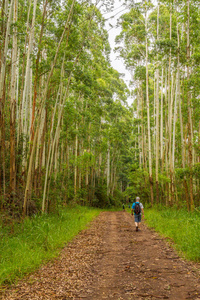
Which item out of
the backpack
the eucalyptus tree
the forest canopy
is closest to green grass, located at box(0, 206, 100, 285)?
the forest canopy

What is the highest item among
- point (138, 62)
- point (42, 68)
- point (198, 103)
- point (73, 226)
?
point (138, 62)

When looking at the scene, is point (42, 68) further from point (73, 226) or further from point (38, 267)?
point (38, 267)

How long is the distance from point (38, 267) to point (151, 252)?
2746mm

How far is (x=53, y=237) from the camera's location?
281 inches

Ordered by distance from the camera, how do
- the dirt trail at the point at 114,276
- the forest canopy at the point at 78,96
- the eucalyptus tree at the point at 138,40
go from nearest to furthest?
the dirt trail at the point at 114,276 → the forest canopy at the point at 78,96 → the eucalyptus tree at the point at 138,40

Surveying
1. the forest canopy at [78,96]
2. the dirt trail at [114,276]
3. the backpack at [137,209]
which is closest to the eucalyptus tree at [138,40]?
the forest canopy at [78,96]

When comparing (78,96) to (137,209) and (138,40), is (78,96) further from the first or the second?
(137,209)

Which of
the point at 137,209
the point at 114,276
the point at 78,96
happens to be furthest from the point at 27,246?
the point at 78,96

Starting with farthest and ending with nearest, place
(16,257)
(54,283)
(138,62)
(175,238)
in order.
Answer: (138,62)
(175,238)
(16,257)
(54,283)

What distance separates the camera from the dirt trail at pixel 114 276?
371 cm

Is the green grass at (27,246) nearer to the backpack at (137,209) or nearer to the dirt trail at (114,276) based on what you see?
the dirt trail at (114,276)

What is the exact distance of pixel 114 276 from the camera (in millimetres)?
4422

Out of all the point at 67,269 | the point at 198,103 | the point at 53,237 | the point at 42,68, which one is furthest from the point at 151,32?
the point at 67,269

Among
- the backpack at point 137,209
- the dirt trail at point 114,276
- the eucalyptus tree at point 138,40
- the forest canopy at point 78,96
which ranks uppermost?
the eucalyptus tree at point 138,40
